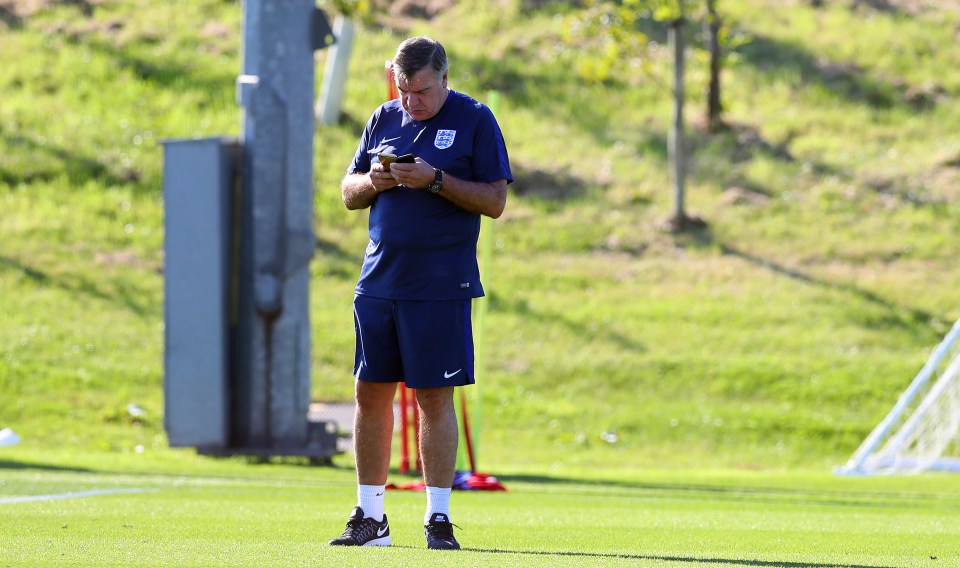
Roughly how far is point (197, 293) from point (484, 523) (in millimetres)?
6716

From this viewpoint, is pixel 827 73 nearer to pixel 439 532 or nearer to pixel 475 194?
pixel 475 194

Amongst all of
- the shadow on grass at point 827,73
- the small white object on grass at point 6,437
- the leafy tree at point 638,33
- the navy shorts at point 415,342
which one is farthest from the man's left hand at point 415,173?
the shadow on grass at point 827,73

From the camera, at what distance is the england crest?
583 centimetres

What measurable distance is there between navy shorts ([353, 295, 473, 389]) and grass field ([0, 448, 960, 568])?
0.67 m

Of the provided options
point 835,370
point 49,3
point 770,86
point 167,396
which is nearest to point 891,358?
point 835,370

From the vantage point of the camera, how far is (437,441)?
5895 mm

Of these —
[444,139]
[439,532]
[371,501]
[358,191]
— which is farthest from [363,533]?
[444,139]

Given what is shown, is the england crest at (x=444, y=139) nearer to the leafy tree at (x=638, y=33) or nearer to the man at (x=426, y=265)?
the man at (x=426, y=265)

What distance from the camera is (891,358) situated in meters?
19.7

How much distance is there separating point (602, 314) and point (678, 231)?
4162 millimetres

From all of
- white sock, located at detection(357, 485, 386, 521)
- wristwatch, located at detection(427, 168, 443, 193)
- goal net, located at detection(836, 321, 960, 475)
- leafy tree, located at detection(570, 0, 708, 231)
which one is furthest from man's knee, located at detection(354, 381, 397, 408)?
leafy tree, located at detection(570, 0, 708, 231)

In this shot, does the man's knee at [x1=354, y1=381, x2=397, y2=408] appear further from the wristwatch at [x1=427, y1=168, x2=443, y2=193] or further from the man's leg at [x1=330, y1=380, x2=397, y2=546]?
the wristwatch at [x1=427, y1=168, x2=443, y2=193]

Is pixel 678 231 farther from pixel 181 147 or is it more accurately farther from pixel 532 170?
pixel 181 147

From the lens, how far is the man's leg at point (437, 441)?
5.86 metres
